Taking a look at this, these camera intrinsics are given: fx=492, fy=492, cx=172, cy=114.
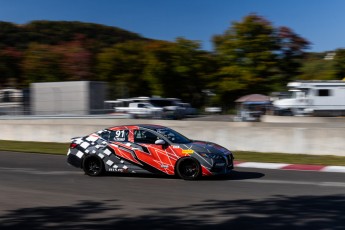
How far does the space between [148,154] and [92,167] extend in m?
1.76

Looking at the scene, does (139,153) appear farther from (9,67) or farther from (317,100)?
(9,67)

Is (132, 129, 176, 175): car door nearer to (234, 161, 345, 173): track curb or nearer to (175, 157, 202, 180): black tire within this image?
(175, 157, 202, 180): black tire

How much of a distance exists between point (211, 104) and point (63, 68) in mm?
17834

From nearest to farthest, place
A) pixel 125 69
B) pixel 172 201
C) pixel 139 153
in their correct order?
1. pixel 172 201
2. pixel 139 153
3. pixel 125 69

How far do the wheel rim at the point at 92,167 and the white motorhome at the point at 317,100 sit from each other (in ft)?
91.0

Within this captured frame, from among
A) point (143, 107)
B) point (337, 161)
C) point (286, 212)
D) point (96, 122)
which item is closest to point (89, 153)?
point (286, 212)

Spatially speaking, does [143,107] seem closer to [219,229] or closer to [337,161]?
[337,161]

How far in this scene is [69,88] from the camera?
115ft

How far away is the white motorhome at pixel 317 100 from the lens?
3891 centimetres

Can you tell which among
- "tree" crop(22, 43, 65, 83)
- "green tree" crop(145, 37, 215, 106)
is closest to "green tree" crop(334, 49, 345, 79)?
"green tree" crop(145, 37, 215, 106)

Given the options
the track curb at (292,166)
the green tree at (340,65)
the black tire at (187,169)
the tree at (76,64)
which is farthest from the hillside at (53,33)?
the black tire at (187,169)

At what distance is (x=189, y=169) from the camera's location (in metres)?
12.0

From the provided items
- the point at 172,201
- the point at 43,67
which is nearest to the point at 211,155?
the point at 172,201

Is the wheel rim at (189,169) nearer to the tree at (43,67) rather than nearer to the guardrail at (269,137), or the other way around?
the guardrail at (269,137)
